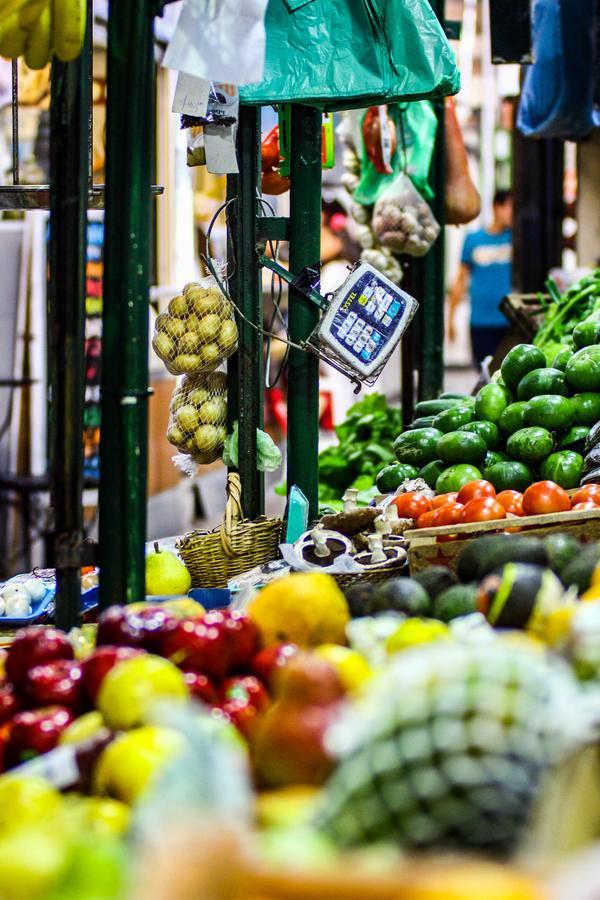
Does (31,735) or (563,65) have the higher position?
(563,65)

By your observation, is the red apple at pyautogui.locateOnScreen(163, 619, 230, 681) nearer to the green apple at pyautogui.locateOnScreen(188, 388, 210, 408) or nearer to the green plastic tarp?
the green apple at pyautogui.locateOnScreen(188, 388, 210, 408)

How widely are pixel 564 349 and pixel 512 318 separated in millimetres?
1938

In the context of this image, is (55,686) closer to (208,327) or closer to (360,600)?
(360,600)

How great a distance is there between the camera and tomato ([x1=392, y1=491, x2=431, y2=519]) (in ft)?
12.9

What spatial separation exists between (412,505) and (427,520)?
22 cm

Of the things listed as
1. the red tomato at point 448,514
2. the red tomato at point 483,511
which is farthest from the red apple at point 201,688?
the red tomato at point 448,514

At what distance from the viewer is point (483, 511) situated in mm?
3465

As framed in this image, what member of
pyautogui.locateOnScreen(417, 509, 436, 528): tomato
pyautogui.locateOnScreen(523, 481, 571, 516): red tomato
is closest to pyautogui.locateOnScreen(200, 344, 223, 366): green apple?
pyautogui.locateOnScreen(417, 509, 436, 528): tomato

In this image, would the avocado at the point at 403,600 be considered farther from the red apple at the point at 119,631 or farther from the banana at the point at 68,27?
the banana at the point at 68,27

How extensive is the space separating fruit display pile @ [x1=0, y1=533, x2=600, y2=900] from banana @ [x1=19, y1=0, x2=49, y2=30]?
1216 mm

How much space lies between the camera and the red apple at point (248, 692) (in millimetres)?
1971

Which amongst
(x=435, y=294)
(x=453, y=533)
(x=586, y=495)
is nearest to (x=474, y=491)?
(x=586, y=495)

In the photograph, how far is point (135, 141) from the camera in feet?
8.18

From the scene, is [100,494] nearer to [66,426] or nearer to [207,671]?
[66,426]
